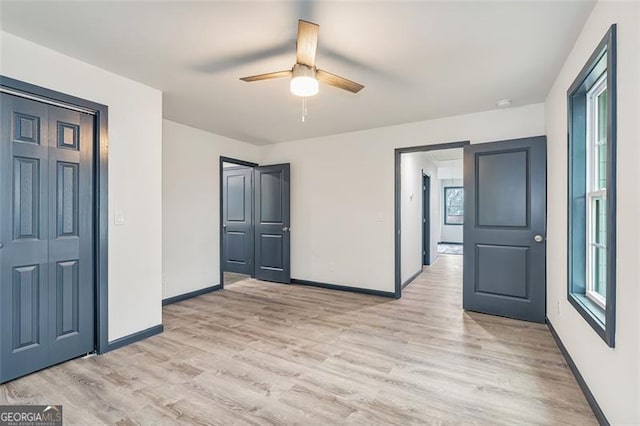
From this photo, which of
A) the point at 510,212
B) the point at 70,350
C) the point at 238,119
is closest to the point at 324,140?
the point at 238,119

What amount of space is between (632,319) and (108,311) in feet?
11.7

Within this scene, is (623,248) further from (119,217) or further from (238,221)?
(238,221)

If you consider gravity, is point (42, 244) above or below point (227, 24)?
below

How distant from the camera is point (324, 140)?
5.07 m

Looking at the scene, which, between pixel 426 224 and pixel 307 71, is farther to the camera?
pixel 426 224

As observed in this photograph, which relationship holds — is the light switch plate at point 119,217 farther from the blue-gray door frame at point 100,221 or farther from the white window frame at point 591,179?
the white window frame at point 591,179

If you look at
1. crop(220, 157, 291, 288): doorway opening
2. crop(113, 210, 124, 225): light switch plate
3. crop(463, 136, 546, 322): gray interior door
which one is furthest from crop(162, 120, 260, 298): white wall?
crop(463, 136, 546, 322): gray interior door

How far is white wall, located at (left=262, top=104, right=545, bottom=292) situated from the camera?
4.20 m

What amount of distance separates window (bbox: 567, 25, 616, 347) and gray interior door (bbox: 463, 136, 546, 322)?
1.08 m

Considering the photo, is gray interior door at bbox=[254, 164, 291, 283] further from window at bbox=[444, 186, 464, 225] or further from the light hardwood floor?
window at bbox=[444, 186, 464, 225]

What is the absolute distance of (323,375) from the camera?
7.78ft

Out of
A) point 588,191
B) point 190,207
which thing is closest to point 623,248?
point 588,191

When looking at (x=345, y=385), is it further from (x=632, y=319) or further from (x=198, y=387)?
(x=632, y=319)

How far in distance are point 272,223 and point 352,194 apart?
158cm
